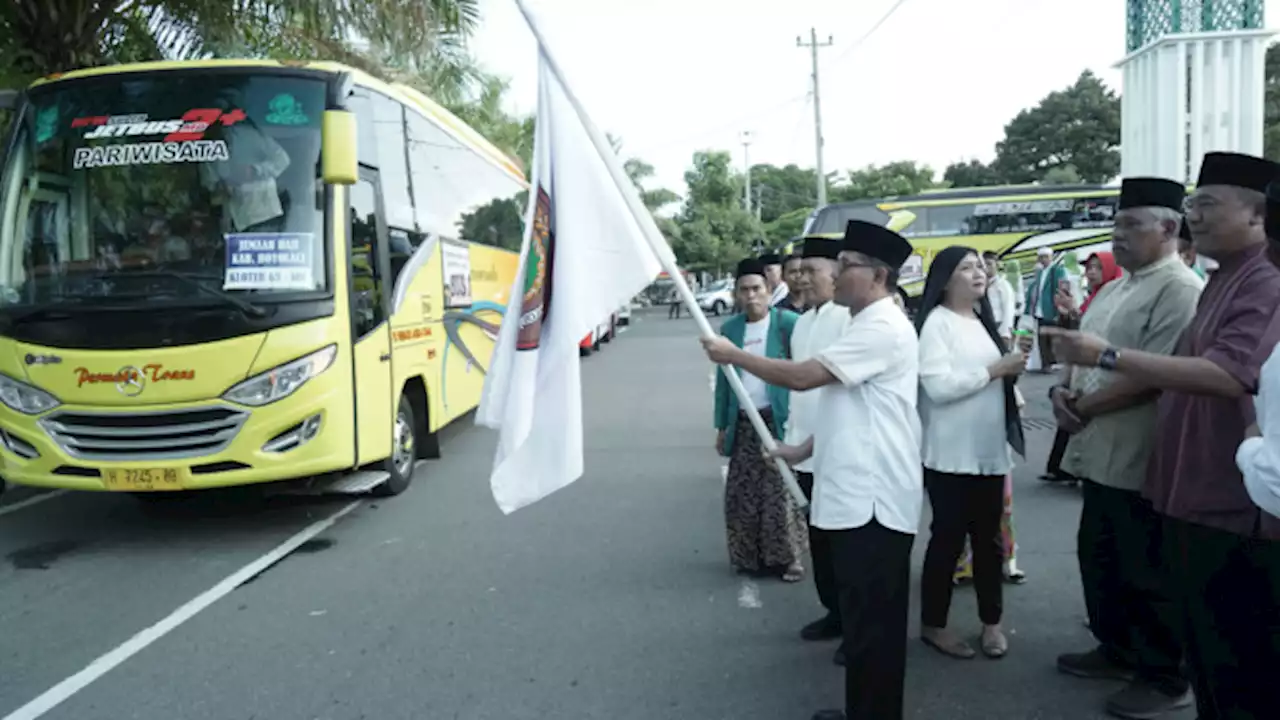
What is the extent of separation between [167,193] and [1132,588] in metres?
5.90

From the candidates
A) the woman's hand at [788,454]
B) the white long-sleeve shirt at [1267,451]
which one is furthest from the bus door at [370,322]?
the white long-sleeve shirt at [1267,451]

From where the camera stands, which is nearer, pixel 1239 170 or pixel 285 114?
pixel 1239 170

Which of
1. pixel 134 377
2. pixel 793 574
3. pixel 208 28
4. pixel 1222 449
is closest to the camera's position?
pixel 1222 449

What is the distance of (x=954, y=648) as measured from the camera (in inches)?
168

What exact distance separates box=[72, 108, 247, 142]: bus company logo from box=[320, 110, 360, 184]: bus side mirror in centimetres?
76

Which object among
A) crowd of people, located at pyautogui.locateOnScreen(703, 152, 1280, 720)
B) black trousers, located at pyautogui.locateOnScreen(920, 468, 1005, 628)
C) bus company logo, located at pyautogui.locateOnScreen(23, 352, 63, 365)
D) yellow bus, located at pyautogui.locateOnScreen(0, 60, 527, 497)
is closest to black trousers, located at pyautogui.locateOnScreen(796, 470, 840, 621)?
crowd of people, located at pyautogui.locateOnScreen(703, 152, 1280, 720)

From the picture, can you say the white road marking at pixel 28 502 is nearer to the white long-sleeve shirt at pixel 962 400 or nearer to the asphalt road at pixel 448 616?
the asphalt road at pixel 448 616

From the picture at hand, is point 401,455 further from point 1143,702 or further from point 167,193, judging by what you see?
point 1143,702

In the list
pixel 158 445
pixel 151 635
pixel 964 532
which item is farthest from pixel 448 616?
pixel 964 532

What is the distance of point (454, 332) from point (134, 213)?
3494 millimetres

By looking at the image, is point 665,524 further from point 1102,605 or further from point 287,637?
point 1102,605

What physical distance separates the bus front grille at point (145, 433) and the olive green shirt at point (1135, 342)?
478 cm

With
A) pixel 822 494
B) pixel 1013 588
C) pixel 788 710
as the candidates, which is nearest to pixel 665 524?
pixel 1013 588

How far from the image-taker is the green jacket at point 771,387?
17.4 ft
